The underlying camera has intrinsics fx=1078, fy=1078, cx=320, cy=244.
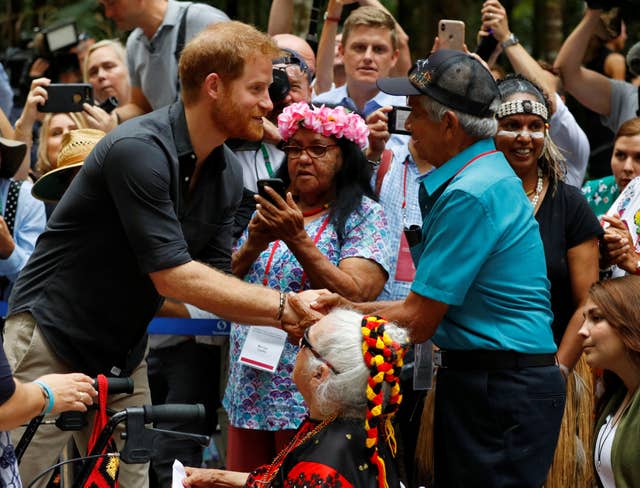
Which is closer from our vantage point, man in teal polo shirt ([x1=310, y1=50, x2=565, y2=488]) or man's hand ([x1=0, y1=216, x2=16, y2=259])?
man in teal polo shirt ([x1=310, y1=50, x2=565, y2=488])

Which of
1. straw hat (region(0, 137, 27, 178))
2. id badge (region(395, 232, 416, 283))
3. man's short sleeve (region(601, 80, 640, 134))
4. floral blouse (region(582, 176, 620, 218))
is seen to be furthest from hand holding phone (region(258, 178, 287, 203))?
man's short sleeve (region(601, 80, 640, 134))

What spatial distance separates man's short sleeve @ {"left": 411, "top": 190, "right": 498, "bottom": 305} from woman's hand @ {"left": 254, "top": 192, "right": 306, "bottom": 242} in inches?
36.8

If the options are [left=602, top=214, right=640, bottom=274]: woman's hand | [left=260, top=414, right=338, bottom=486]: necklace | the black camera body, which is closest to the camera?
[left=260, top=414, right=338, bottom=486]: necklace

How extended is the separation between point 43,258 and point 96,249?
0.26 meters

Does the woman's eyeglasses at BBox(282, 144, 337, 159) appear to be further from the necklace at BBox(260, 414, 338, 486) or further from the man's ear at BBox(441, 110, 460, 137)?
the necklace at BBox(260, 414, 338, 486)

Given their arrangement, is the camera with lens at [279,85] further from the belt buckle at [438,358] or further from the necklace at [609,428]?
the necklace at [609,428]

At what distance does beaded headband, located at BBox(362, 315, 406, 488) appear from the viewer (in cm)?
379

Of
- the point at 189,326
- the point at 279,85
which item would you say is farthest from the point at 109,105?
the point at 189,326

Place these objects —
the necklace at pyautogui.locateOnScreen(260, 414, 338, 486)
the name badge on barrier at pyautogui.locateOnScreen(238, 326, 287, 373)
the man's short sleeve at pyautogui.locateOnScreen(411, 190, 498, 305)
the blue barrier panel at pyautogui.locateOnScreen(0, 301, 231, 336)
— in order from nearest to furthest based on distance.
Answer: the necklace at pyautogui.locateOnScreen(260, 414, 338, 486) < the man's short sleeve at pyautogui.locateOnScreen(411, 190, 498, 305) < the name badge on barrier at pyautogui.locateOnScreen(238, 326, 287, 373) < the blue barrier panel at pyautogui.locateOnScreen(0, 301, 231, 336)

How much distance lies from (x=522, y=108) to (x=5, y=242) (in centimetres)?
301

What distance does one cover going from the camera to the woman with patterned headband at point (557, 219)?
5.43 meters

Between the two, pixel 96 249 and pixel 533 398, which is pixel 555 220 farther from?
pixel 96 249

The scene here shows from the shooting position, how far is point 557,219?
5.48 metres

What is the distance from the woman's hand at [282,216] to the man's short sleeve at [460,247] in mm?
935
